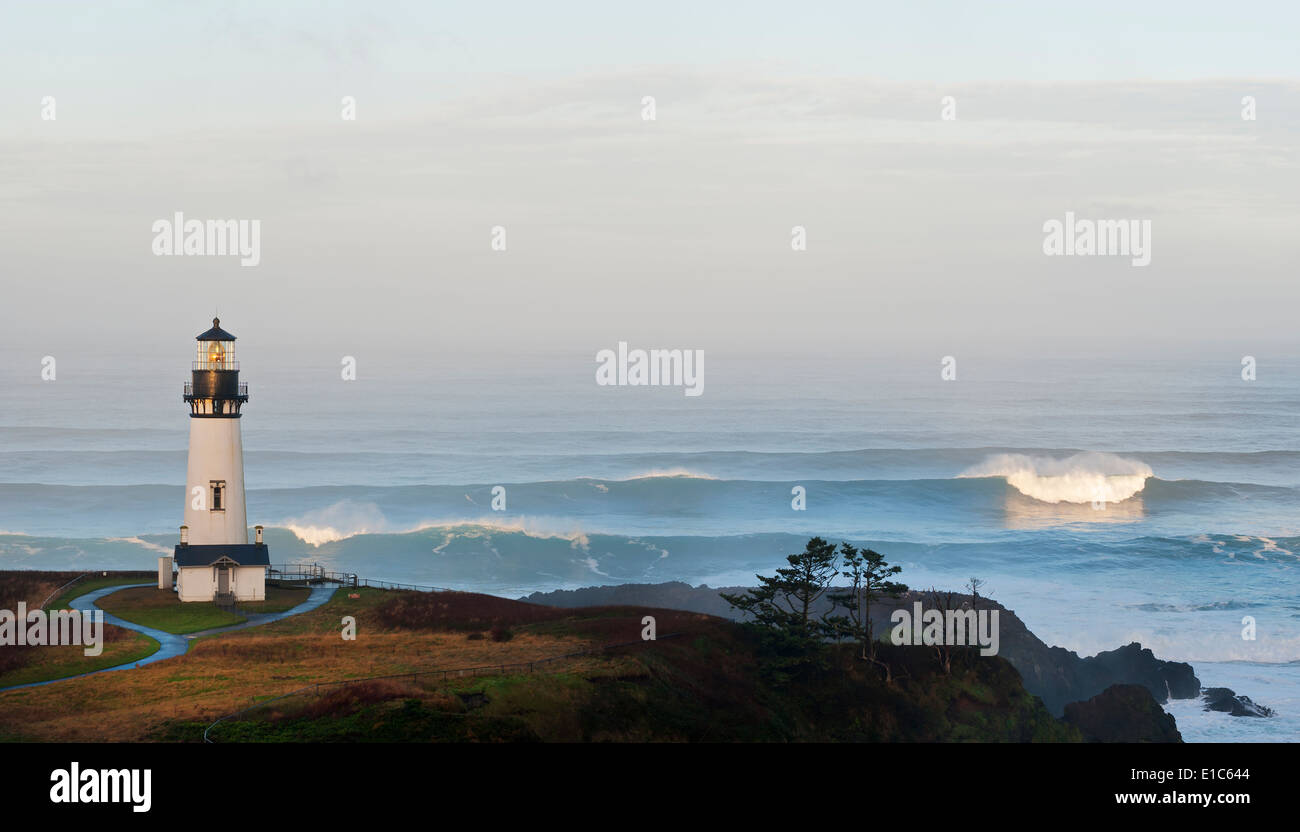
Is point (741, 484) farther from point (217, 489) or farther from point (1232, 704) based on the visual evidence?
point (217, 489)

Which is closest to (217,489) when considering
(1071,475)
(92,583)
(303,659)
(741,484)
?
(92,583)

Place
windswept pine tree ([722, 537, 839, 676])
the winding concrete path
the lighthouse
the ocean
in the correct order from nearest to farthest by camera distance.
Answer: the winding concrete path < windswept pine tree ([722, 537, 839, 676]) < the lighthouse < the ocean

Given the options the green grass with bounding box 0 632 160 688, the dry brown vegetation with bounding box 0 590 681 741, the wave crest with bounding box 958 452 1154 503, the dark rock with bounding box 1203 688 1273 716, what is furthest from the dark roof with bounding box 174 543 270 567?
the wave crest with bounding box 958 452 1154 503

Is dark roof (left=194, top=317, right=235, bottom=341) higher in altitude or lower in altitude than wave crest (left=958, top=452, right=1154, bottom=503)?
higher

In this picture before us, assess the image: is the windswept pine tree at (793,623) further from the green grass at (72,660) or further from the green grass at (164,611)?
the green grass at (72,660)

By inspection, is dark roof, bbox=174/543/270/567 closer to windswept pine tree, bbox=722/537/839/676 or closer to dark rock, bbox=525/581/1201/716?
windswept pine tree, bbox=722/537/839/676
